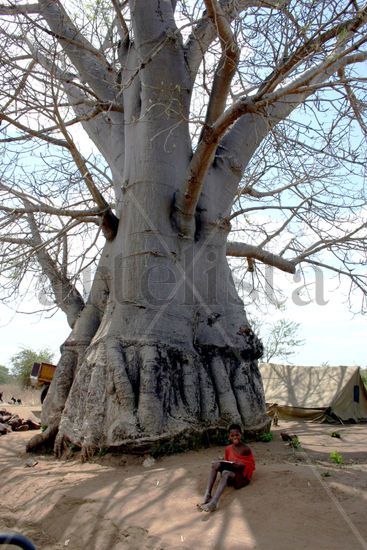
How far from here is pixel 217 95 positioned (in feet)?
17.1

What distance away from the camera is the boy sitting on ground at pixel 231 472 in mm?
3410

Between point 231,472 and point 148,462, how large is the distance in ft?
3.98

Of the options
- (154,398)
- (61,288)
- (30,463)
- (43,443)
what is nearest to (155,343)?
(154,398)

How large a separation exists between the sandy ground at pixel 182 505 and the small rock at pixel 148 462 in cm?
4

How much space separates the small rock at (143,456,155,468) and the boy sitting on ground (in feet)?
3.01

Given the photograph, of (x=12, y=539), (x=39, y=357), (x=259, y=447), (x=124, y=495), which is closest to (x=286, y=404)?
(x=259, y=447)

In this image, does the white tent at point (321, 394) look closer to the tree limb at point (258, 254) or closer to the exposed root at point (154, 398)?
the tree limb at point (258, 254)

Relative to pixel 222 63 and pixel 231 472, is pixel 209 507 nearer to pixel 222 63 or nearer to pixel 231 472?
pixel 231 472

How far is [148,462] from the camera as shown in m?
4.58

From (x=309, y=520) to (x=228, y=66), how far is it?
11.9 feet

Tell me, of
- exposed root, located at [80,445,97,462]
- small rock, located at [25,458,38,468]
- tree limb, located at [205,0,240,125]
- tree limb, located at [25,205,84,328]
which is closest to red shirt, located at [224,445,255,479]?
exposed root, located at [80,445,97,462]

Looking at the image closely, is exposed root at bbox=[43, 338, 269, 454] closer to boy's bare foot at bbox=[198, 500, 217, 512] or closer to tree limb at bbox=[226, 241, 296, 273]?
boy's bare foot at bbox=[198, 500, 217, 512]

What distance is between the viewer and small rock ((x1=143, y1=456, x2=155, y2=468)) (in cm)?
455

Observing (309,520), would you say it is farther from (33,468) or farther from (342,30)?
(342,30)
